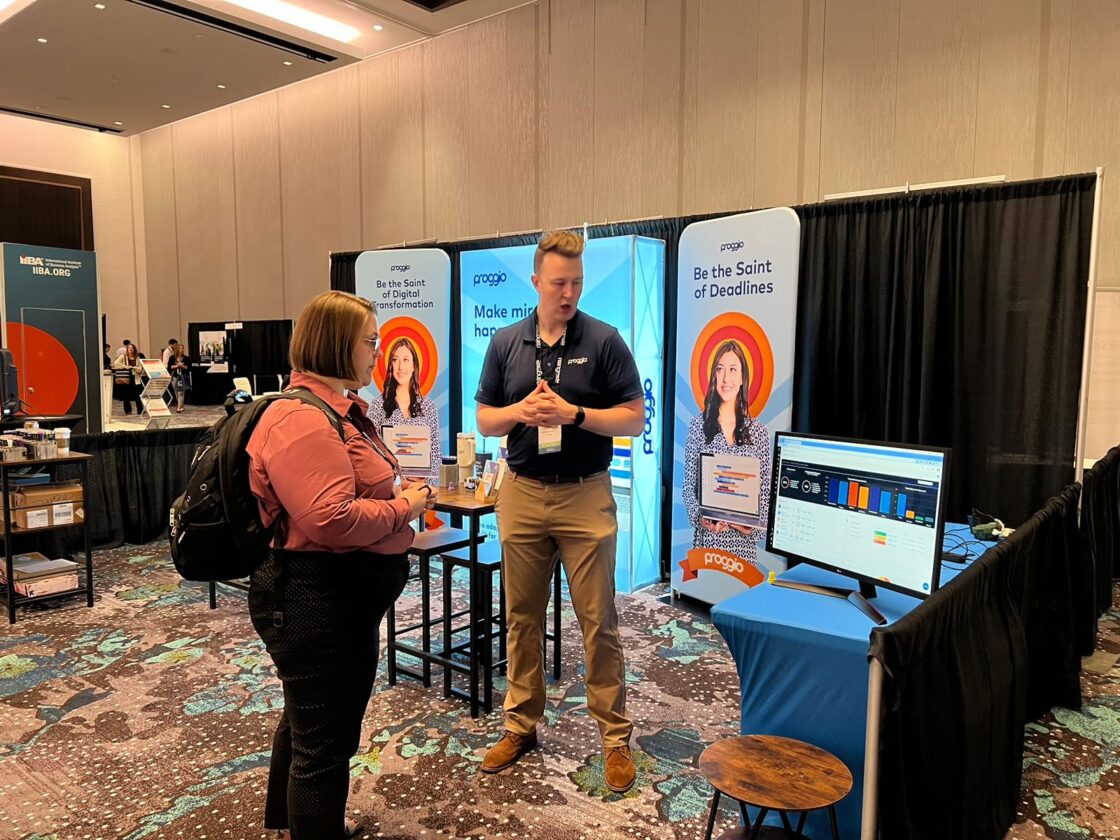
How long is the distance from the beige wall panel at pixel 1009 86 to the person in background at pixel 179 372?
10.4m

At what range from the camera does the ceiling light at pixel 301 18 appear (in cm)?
635

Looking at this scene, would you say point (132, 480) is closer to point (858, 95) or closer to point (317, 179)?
point (317, 179)

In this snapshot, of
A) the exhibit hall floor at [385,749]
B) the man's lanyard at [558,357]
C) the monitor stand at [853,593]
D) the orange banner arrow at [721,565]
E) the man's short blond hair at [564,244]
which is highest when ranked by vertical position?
the man's short blond hair at [564,244]

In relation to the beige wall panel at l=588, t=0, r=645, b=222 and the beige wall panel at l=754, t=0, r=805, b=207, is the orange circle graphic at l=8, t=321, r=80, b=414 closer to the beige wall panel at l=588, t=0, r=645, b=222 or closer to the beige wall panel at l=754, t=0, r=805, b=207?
the beige wall panel at l=588, t=0, r=645, b=222

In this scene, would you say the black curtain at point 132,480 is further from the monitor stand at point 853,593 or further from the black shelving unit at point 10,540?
the monitor stand at point 853,593

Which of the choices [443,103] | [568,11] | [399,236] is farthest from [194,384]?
[568,11]

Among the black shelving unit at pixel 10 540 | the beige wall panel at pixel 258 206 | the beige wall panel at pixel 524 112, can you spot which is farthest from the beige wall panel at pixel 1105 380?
the beige wall panel at pixel 258 206

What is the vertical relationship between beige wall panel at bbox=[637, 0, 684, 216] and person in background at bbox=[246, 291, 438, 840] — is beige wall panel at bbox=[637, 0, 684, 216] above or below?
above

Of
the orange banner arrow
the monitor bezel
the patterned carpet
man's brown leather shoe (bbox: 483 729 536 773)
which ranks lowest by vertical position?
the patterned carpet

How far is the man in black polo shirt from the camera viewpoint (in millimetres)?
2340

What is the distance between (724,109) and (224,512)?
5.18 metres

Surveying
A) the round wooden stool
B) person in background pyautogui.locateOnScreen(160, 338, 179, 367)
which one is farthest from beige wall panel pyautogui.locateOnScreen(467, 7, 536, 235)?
person in background pyautogui.locateOnScreen(160, 338, 179, 367)

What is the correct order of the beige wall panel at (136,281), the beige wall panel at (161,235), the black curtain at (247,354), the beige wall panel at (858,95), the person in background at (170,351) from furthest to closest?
1. the beige wall panel at (136,281)
2. the beige wall panel at (161,235)
3. the person in background at (170,351)
4. the black curtain at (247,354)
5. the beige wall panel at (858,95)

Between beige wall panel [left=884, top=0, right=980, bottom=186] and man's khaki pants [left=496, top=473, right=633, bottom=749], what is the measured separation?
368 cm
